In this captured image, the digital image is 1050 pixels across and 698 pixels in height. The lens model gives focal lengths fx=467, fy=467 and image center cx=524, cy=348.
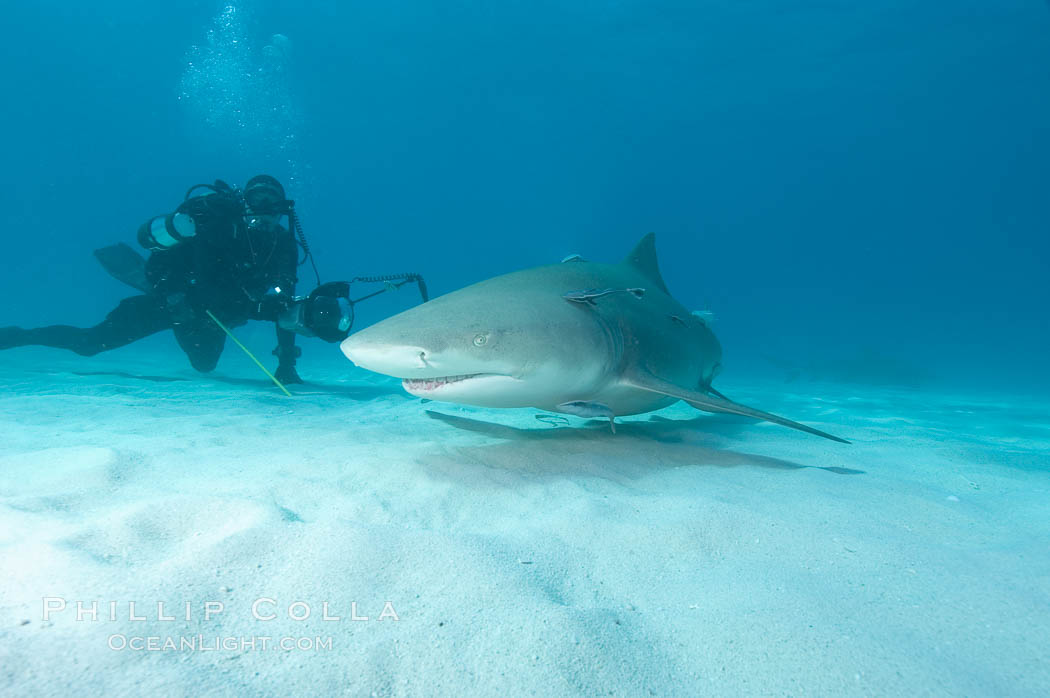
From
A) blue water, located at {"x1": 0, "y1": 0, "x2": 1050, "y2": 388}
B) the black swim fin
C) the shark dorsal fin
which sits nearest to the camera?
the shark dorsal fin

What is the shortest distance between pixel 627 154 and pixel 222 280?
83167 millimetres

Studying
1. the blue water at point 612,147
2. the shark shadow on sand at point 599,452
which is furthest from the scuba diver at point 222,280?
the blue water at point 612,147

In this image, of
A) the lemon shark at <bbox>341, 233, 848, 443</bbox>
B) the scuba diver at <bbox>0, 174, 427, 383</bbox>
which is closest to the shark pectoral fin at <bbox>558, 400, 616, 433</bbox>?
the lemon shark at <bbox>341, 233, 848, 443</bbox>

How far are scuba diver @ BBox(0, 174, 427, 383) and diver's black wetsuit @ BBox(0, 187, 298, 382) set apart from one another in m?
→ 0.01

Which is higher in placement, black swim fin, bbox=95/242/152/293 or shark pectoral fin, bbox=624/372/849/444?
black swim fin, bbox=95/242/152/293

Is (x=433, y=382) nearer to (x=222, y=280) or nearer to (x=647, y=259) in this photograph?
(x=647, y=259)

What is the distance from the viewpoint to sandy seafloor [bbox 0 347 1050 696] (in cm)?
114

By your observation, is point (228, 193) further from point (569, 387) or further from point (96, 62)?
point (96, 62)

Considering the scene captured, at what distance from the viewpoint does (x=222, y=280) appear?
700 cm

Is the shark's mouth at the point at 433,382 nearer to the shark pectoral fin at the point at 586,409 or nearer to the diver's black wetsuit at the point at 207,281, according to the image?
the shark pectoral fin at the point at 586,409

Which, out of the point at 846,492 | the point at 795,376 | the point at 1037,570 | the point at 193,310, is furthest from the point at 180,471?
the point at 795,376

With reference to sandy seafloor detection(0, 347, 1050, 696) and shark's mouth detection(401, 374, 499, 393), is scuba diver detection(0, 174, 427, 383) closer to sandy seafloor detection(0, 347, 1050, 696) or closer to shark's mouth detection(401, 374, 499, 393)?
sandy seafloor detection(0, 347, 1050, 696)

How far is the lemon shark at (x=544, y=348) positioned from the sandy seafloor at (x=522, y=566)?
461 mm

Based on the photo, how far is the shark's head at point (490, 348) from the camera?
243 centimetres
